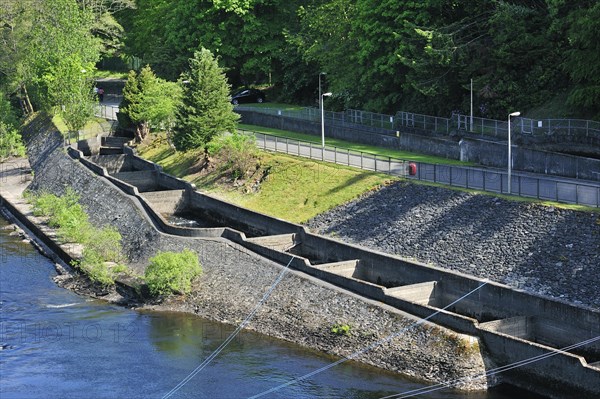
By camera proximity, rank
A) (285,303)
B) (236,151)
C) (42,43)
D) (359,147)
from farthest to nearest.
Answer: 1. (42,43)
2. (359,147)
3. (236,151)
4. (285,303)

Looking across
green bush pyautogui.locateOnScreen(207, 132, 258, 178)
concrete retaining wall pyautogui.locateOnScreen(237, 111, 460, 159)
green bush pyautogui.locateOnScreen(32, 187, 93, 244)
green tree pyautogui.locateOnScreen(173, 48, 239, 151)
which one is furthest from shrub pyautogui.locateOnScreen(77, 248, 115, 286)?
concrete retaining wall pyautogui.locateOnScreen(237, 111, 460, 159)

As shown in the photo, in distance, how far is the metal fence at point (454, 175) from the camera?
51.2 meters

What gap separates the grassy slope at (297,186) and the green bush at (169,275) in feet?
33.7

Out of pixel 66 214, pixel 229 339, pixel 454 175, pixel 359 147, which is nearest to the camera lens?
pixel 229 339

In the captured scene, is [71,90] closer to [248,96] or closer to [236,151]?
[248,96]

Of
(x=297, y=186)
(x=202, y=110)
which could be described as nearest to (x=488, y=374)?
(x=297, y=186)

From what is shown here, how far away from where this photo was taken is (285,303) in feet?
162

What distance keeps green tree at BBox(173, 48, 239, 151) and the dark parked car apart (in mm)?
20245

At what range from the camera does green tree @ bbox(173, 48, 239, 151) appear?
73.7 meters

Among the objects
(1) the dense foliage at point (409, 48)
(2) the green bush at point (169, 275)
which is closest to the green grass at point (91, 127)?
(1) the dense foliage at point (409, 48)

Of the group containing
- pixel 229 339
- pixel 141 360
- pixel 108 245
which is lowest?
pixel 229 339

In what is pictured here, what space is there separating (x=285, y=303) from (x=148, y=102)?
38659 millimetres

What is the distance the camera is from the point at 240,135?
74.9 m

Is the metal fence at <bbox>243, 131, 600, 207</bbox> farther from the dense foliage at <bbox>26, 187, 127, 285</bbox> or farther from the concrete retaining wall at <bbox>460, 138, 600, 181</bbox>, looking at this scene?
the dense foliage at <bbox>26, 187, 127, 285</bbox>
